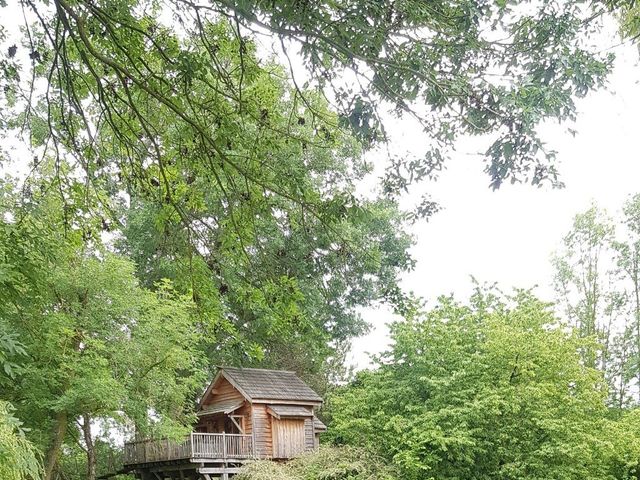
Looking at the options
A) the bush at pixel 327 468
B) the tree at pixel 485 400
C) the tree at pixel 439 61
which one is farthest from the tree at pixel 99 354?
the tree at pixel 439 61

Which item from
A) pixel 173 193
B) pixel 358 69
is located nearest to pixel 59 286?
pixel 173 193

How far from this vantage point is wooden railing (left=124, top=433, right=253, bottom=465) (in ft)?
53.7

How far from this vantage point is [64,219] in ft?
17.1

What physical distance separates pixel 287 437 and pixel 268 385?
1396mm

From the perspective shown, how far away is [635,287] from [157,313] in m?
13.8

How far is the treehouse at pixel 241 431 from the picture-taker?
660 inches

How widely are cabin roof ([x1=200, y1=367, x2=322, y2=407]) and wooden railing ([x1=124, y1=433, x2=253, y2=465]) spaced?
110 cm

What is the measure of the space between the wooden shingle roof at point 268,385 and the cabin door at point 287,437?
1.97 feet

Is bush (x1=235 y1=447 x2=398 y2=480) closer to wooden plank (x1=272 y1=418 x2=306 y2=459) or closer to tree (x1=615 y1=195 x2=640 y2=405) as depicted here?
wooden plank (x1=272 y1=418 x2=306 y2=459)

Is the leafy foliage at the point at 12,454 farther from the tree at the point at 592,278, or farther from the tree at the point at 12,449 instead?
the tree at the point at 592,278

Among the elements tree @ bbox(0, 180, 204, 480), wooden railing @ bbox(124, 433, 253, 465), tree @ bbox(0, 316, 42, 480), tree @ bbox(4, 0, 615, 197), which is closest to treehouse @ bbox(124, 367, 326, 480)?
wooden railing @ bbox(124, 433, 253, 465)

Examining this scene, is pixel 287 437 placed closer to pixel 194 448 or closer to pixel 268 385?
pixel 268 385

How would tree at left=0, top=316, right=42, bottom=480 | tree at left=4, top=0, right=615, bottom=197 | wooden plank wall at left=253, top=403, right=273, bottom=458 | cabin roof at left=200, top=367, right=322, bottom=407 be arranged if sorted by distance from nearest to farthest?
tree at left=4, top=0, right=615, bottom=197
tree at left=0, top=316, right=42, bottom=480
wooden plank wall at left=253, top=403, right=273, bottom=458
cabin roof at left=200, top=367, right=322, bottom=407

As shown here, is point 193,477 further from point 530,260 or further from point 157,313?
point 530,260
